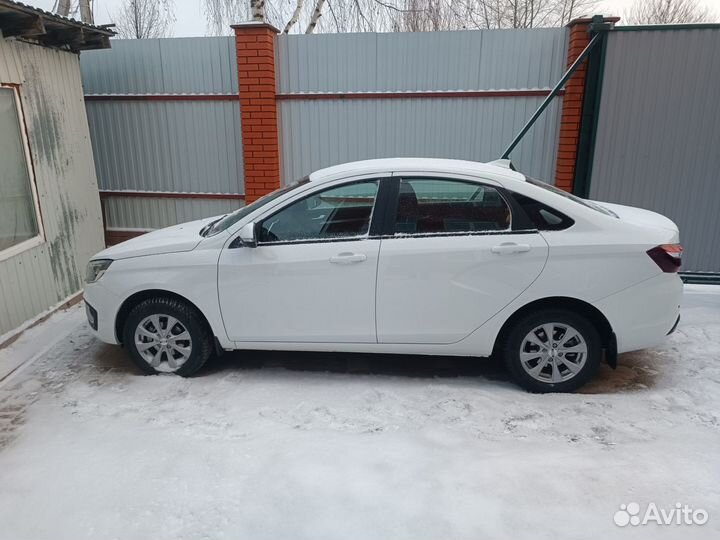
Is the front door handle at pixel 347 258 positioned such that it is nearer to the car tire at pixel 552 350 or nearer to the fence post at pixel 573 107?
the car tire at pixel 552 350

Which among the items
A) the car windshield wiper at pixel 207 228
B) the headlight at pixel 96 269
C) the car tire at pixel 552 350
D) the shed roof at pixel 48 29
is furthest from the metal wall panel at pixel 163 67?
the car tire at pixel 552 350

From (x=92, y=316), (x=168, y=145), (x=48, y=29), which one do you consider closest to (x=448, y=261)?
(x=92, y=316)

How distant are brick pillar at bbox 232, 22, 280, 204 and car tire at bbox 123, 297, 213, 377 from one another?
11.3 ft

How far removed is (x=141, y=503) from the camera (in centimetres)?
274

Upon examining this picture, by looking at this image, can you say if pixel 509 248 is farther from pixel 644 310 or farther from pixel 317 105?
pixel 317 105

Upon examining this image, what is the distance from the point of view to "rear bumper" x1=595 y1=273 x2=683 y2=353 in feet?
12.3

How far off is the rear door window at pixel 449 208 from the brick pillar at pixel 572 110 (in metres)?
3.34

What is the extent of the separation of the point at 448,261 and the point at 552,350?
3.19 feet

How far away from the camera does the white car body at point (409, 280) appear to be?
374 cm

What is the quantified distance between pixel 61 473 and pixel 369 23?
1351 cm

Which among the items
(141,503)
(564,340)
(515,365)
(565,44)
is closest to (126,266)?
(141,503)

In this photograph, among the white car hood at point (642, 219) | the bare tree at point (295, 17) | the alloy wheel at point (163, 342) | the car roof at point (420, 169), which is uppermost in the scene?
the bare tree at point (295, 17)

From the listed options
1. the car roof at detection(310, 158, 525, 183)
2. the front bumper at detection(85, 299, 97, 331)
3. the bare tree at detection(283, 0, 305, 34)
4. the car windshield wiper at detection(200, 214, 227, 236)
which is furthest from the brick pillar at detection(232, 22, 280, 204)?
the bare tree at detection(283, 0, 305, 34)

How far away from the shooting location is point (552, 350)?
3.88 meters
